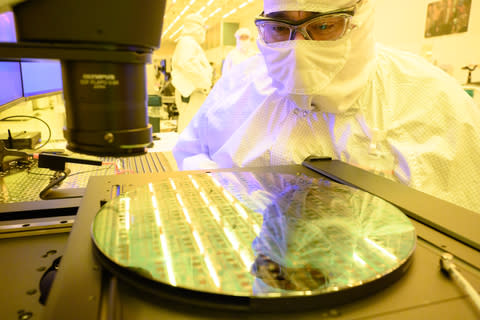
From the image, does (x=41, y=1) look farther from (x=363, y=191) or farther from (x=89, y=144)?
(x=363, y=191)

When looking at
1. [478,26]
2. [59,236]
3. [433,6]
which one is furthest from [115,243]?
[433,6]

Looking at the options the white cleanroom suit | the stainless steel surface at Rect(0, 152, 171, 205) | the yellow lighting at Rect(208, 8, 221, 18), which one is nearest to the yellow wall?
the white cleanroom suit

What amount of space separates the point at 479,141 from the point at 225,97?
2.77 ft

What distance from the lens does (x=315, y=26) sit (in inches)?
38.1

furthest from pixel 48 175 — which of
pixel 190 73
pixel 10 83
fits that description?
pixel 190 73

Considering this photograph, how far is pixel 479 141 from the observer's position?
1.00m

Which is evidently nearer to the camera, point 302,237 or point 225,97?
point 302,237

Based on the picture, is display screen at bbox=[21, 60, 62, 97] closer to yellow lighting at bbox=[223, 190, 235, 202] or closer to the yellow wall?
yellow lighting at bbox=[223, 190, 235, 202]

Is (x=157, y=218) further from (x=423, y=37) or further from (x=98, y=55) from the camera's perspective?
(x=423, y=37)

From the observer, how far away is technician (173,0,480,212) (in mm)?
966

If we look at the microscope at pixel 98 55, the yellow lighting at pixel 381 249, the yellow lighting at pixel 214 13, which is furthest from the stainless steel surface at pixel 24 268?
the yellow lighting at pixel 214 13

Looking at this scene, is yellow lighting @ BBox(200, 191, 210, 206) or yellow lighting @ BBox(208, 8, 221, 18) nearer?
yellow lighting @ BBox(200, 191, 210, 206)

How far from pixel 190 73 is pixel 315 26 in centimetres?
340

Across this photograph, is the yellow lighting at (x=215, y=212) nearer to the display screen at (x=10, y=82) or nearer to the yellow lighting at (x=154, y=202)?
the yellow lighting at (x=154, y=202)
